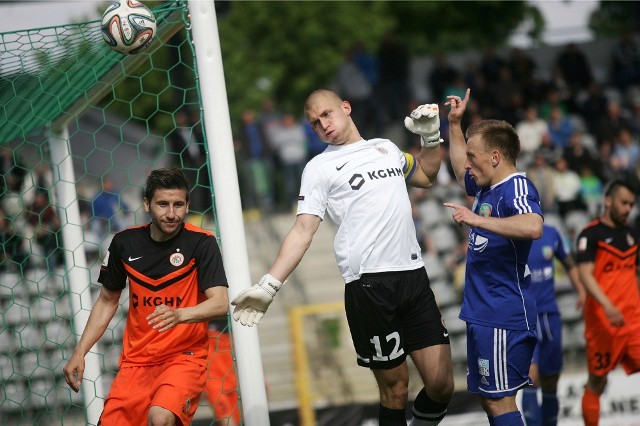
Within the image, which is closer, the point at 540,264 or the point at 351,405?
the point at 540,264

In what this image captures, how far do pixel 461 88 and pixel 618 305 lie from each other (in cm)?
964

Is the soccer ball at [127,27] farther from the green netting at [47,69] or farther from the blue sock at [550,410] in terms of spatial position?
the blue sock at [550,410]

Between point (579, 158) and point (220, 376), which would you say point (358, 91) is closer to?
point (579, 158)

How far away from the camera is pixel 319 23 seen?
37.0 meters

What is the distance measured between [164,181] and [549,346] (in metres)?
4.09

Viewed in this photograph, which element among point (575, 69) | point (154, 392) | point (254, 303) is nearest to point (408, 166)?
point (254, 303)

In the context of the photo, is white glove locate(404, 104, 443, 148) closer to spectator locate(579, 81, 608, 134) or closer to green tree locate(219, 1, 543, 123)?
spectator locate(579, 81, 608, 134)

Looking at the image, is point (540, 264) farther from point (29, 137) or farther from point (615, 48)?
point (615, 48)

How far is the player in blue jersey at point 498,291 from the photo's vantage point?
16.4 ft

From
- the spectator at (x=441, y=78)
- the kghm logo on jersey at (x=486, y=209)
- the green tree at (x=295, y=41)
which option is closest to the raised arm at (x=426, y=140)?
the kghm logo on jersey at (x=486, y=209)

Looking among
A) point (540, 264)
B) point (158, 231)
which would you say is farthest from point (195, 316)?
point (540, 264)

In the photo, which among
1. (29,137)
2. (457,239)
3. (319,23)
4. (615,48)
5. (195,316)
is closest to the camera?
(195,316)

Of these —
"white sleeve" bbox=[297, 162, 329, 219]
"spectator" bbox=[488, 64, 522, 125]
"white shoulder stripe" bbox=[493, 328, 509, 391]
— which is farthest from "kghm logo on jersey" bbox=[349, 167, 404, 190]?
"spectator" bbox=[488, 64, 522, 125]

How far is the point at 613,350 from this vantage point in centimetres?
748
